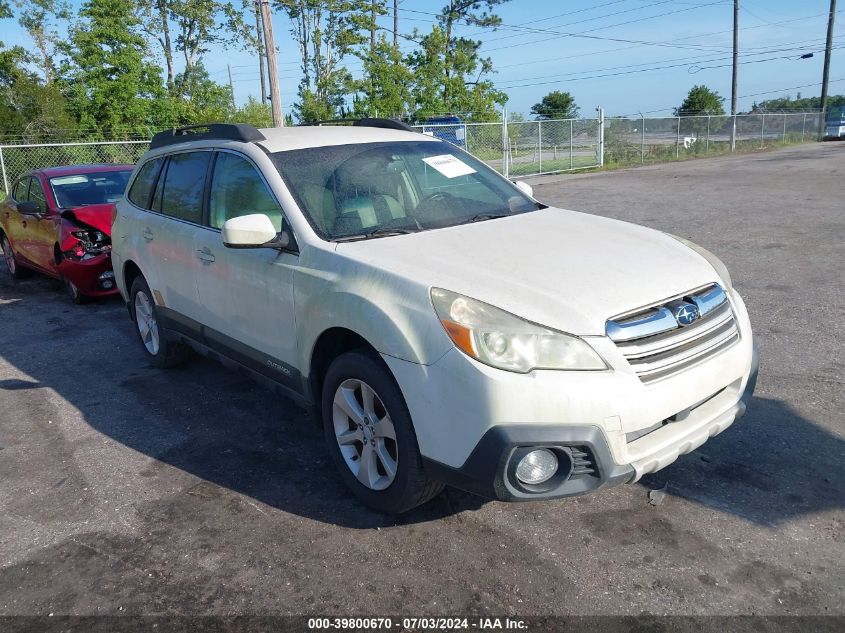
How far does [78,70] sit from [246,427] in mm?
30667

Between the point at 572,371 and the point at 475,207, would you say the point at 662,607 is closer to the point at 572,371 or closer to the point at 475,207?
the point at 572,371

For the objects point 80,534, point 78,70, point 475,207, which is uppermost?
point 78,70

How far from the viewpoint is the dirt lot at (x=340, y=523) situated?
2.83m

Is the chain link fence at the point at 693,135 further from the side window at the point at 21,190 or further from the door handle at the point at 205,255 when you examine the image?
the door handle at the point at 205,255

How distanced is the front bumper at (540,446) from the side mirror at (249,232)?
1436 millimetres

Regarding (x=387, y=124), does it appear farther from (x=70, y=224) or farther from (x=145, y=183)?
(x=70, y=224)

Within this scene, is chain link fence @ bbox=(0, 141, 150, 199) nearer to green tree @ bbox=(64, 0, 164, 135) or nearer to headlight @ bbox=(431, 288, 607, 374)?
green tree @ bbox=(64, 0, 164, 135)

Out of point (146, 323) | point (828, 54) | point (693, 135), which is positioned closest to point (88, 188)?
Answer: point (146, 323)

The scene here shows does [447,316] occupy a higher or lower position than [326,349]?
higher

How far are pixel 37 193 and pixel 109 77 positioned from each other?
24044mm

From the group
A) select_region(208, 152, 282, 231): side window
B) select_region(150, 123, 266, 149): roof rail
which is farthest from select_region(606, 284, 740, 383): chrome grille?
select_region(150, 123, 266, 149): roof rail

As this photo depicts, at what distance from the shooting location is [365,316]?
3123 mm

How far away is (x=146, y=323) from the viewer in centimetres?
584

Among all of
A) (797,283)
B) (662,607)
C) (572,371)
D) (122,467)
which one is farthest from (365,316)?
(797,283)
